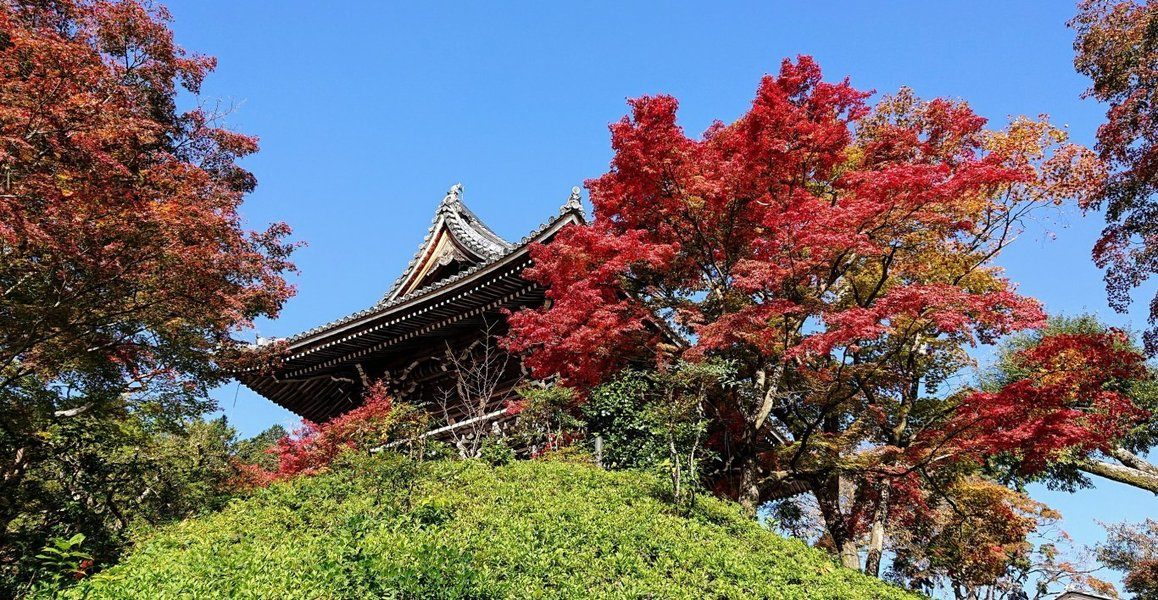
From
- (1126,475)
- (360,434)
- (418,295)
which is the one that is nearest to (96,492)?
(360,434)

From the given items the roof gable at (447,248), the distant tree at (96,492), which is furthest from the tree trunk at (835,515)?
the distant tree at (96,492)

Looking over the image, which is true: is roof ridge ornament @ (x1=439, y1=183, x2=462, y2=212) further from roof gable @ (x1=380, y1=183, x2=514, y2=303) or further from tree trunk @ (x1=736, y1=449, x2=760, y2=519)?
tree trunk @ (x1=736, y1=449, x2=760, y2=519)

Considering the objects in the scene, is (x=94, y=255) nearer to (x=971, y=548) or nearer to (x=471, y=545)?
(x=471, y=545)

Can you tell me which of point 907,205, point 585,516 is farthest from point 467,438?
point 907,205

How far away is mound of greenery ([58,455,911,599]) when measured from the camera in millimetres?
5457

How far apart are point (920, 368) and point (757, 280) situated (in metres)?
4.83

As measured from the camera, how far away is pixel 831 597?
21.4 ft

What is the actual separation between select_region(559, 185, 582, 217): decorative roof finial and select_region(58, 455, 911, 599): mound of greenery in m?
4.39

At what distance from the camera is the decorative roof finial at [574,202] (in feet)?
38.6

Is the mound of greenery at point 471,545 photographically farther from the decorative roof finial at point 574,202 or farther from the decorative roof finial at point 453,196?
the decorative roof finial at point 453,196

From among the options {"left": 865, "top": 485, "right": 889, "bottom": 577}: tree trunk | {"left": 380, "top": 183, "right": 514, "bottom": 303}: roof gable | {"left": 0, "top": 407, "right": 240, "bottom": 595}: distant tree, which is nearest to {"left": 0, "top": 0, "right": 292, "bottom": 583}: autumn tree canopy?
{"left": 0, "top": 407, "right": 240, "bottom": 595}: distant tree

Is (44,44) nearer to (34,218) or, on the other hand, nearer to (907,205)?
(34,218)

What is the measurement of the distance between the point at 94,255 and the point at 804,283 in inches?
380

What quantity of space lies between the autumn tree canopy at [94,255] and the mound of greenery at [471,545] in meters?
2.40
